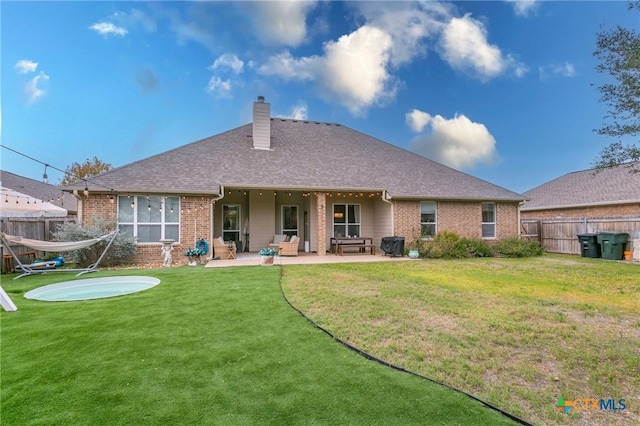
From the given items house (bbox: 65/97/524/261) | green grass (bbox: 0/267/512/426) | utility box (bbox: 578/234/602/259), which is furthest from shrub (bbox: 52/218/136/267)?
utility box (bbox: 578/234/602/259)

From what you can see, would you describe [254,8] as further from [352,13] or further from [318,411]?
[318,411]

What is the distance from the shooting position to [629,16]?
5.84 metres

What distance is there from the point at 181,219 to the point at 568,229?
17858 mm

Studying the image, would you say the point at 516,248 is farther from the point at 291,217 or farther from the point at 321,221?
the point at 291,217

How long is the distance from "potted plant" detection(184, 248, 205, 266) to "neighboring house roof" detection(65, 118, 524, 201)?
2.17m

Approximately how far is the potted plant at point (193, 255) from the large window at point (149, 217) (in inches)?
39.7

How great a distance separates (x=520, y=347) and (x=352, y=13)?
15238 mm

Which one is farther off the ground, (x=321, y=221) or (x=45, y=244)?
(x=321, y=221)

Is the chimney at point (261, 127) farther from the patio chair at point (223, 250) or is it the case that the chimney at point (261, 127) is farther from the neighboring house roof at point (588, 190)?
the neighboring house roof at point (588, 190)

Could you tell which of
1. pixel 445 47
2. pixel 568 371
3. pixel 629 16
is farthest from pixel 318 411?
pixel 445 47

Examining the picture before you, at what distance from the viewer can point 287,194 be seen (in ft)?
51.5

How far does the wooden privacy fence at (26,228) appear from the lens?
10531mm

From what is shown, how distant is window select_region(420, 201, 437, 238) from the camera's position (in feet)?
47.4

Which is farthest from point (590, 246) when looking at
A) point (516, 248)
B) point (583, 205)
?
point (583, 205)
